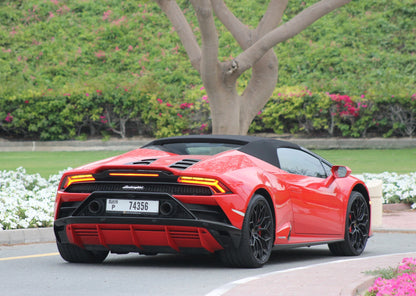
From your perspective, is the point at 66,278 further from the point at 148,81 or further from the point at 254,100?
the point at 148,81

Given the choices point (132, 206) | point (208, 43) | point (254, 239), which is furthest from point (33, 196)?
point (254, 239)

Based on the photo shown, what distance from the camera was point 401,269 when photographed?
7.29 meters

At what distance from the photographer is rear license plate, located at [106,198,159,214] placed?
830cm

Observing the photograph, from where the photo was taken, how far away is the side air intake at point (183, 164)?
838cm

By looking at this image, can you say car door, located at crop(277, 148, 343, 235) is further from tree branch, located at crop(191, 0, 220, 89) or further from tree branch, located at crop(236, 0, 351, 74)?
tree branch, located at crop(236, 0, 351, 74)

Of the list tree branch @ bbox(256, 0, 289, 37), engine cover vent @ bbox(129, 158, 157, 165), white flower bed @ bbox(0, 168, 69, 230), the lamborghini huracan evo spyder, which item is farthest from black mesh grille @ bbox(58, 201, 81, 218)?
tree branch @ bbox(256, 0, 289, 37)

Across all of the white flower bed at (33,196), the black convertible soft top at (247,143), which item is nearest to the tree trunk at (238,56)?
the white flower bed at (33,196)

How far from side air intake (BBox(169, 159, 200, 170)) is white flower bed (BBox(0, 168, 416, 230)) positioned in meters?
3.80

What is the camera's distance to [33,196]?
14438mm

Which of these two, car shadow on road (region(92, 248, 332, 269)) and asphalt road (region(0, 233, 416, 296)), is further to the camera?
car shadow on road (region(92, 248, 332, 269))

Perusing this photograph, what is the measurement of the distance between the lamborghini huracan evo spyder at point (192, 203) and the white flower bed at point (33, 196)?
9.35 feet

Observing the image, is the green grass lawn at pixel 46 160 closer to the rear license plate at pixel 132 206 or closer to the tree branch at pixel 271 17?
the tree branch at pixel 271 17

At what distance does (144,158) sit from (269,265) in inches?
65.7

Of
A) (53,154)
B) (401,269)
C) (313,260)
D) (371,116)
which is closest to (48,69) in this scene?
(53,154)
